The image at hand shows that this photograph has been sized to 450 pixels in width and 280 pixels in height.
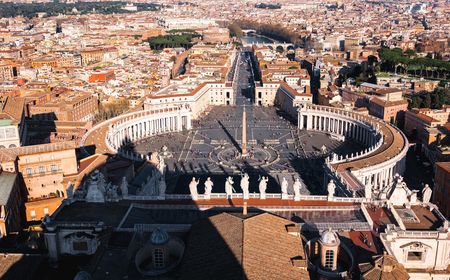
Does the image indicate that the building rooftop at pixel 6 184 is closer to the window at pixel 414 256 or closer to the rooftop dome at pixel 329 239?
the rooftop dome at pixel 329 239

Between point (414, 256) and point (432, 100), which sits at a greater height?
point (414, 256)

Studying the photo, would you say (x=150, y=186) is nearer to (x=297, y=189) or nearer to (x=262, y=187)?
(x=262, y=187)

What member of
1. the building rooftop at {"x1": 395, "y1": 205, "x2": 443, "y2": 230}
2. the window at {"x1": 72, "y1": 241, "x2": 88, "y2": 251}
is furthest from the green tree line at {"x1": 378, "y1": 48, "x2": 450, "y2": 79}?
the window at {"x1": 72, "y1": 241, "x2": 88, "y2": 251}

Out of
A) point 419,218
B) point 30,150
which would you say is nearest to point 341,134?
point 419,218

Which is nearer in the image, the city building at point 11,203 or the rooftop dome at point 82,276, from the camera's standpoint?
the rooftop dome at point 82,276

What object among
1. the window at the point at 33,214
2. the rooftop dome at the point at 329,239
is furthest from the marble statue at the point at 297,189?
the window at the point at 33,214

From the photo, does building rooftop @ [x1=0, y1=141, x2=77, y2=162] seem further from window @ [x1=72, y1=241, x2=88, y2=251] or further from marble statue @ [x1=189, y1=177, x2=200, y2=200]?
window @ [x1=72, y1=241, x2=88, y2=251]

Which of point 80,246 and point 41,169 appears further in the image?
point 41,169
